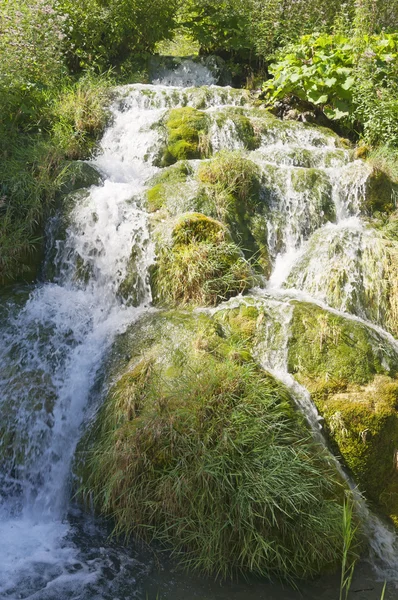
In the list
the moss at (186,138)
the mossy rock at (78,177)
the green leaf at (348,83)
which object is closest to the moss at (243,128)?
the moss at (186,138)

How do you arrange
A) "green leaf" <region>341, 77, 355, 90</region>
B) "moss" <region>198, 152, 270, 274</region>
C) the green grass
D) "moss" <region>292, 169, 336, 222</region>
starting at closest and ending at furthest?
the green grass, "moss" <region>198, 152, 270, 274</region>, "moss" <region>292, 169, 336, 222</region>, "green leaf" <region>341, 77, 355, 90</region>

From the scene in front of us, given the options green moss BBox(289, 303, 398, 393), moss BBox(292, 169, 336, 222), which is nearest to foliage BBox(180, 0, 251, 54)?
moss BBox(292, 169, 336, 222)

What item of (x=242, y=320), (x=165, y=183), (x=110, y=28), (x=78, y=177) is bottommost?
(x=242, y=320)

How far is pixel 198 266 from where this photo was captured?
5.46 metres

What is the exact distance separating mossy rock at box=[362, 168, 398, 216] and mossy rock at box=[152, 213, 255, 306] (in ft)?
7.08

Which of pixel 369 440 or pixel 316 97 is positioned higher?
pixel 316 97

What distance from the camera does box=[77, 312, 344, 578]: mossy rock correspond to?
356cm

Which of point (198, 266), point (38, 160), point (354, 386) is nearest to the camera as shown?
point (354, 386)

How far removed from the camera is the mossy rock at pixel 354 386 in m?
4.28

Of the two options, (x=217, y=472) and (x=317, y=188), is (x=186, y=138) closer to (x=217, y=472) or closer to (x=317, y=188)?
(x=317, y=188)

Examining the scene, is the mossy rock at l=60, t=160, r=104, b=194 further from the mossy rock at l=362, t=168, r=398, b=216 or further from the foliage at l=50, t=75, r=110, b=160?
the mossy rock at l=362, t=168, r=398, b=216

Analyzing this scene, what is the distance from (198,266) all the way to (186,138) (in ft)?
9.89

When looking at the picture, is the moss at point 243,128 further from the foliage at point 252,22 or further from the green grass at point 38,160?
the foliage at point 252,22

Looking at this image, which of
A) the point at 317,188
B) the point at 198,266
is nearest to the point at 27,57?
the point at 317,188
